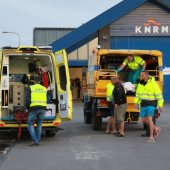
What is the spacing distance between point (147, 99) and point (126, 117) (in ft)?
6.70

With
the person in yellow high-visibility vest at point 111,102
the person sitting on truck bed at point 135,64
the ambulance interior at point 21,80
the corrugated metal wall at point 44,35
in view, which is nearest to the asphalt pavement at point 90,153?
the person in yellow high-visibility vest at point 111,102

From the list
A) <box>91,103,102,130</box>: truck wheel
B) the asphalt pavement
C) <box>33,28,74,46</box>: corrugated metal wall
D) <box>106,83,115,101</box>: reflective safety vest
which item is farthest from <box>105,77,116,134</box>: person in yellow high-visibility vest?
<box>33,28,74,46</box>: corrugated metal wall

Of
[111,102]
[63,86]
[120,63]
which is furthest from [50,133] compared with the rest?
[120,63]

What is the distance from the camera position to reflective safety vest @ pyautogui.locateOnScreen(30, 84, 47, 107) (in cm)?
1236

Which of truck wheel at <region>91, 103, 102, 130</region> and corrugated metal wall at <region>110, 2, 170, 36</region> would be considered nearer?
truck wheel at <region>91, 103, 102, 130</region>

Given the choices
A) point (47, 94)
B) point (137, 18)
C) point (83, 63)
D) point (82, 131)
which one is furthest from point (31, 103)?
point (83, 63)

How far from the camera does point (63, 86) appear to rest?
13.5m

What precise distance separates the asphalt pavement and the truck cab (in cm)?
70

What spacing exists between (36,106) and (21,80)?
2.26 metres

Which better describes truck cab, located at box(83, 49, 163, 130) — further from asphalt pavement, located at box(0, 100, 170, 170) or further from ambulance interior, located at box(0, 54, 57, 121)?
ambulance interior, located at box(0, 54, 57, 121)

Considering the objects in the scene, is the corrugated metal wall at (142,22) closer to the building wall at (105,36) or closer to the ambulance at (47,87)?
the building wall at (105,36)

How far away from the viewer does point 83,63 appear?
127ft

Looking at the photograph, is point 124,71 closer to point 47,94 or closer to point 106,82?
point 106,82

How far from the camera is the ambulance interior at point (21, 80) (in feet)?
43.3
